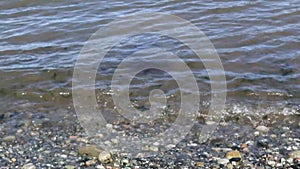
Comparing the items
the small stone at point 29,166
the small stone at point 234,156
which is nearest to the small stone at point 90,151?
the small stone at point 29,166

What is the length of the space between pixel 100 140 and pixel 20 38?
5658mm

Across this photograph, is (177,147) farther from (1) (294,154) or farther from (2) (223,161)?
(1) (294,154)

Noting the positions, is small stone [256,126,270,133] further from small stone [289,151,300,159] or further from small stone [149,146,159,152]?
small stone [149,146,159,152]

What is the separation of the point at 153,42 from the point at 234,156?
5371 millimetres

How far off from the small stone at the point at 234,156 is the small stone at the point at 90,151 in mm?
2233

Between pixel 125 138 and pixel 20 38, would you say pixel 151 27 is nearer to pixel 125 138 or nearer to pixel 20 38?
pixel 20 38

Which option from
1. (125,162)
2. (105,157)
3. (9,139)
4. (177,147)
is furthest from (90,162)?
(9,139)

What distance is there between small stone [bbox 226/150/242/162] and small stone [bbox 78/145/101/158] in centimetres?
223

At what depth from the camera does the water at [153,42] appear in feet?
35.5

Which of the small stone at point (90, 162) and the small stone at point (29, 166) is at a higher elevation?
the small stone at point (29, 166)

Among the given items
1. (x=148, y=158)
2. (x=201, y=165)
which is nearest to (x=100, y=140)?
(x=148, y=158)

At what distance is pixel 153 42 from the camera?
12938 millimetres

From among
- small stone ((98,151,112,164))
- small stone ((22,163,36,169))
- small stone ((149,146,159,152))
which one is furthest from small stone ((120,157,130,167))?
small stone ((22,163,36,169))

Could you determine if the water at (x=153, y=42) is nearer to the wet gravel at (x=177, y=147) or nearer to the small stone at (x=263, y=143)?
the wet gravel at (x=177, y=147)
